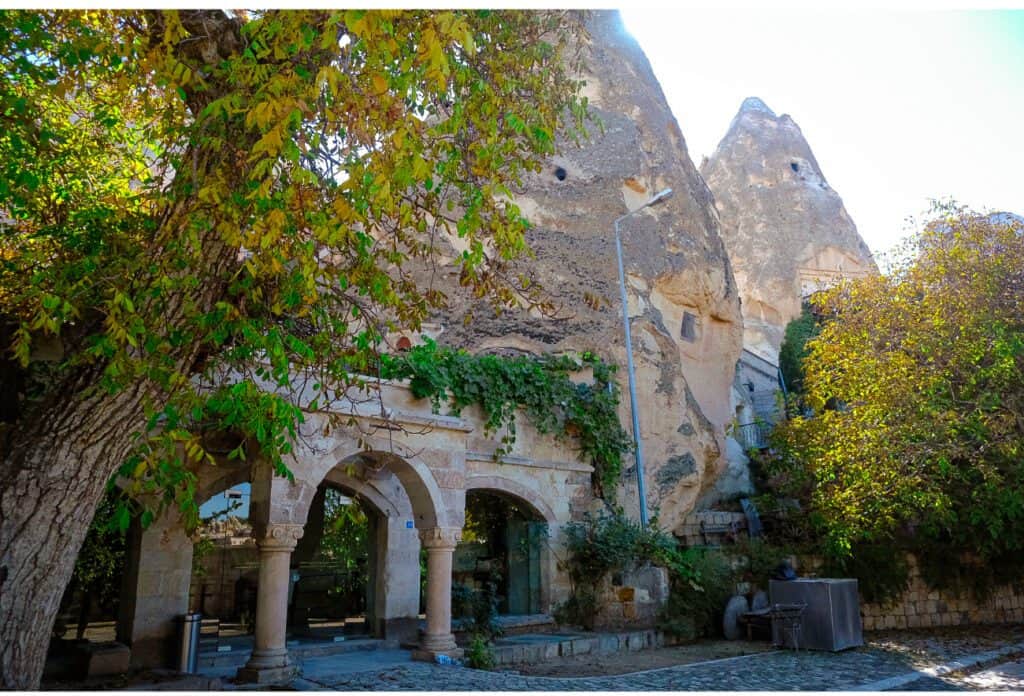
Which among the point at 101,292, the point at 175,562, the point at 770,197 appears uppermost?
the point at 770,197

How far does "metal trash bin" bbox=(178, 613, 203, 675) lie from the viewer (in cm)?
822

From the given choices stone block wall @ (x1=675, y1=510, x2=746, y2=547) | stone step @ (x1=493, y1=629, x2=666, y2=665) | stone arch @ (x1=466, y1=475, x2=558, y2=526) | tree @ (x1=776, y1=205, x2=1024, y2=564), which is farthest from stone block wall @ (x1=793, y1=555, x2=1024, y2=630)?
stone arch @ (x1=466, y1=475, x2=558, y2=526)

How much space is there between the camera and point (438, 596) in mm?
9352

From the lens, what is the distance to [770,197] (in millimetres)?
36562

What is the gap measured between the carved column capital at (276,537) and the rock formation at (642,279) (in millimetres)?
7745

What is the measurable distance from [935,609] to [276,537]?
12.7 m

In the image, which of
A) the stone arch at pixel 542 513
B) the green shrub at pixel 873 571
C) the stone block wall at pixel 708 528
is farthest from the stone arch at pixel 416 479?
the stone block wall at pixel 708 528

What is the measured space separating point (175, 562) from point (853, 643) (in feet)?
30.8

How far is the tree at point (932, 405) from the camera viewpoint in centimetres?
1262

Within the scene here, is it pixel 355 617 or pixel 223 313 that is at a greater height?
pixel 223 313

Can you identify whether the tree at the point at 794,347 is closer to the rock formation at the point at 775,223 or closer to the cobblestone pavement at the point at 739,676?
the rock formation at the point at 775,223

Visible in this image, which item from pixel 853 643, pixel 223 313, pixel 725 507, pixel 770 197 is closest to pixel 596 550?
pixel 853 643

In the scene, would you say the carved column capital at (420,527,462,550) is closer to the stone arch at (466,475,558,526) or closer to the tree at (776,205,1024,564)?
the stone arch at (466,475,558,526)

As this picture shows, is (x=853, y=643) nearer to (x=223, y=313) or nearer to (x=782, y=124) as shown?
(x=223, y=313)
